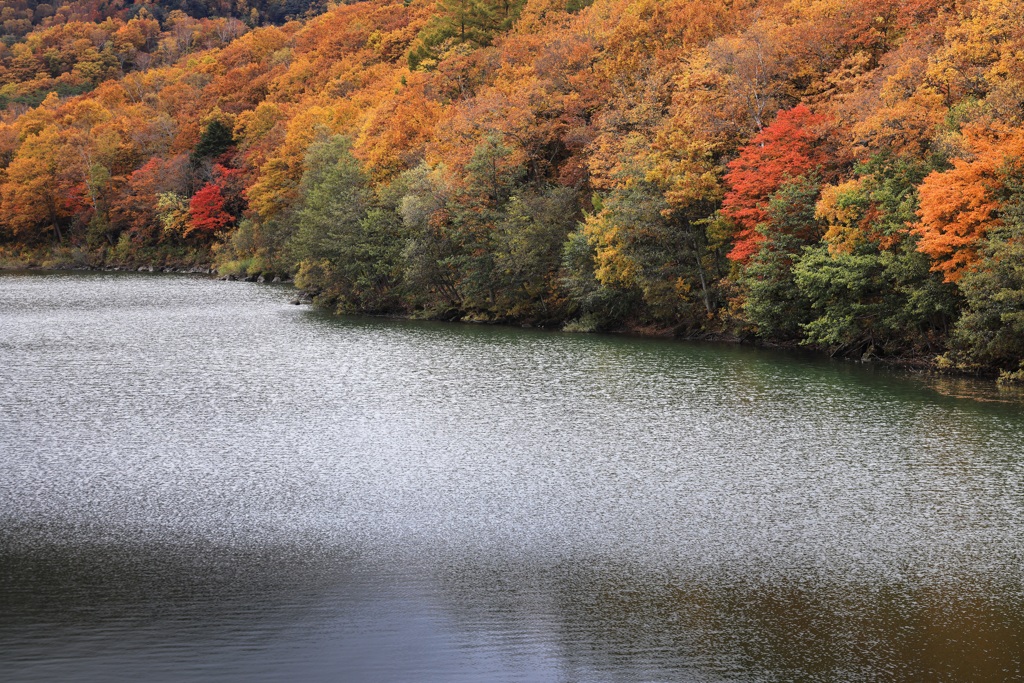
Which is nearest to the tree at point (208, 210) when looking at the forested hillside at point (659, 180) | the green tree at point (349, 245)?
the forested hillside at point (659, 180)

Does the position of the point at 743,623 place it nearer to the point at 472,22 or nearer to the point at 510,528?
the point at 510,528

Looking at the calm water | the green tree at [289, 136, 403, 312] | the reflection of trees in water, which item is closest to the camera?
the reflection of trees in water

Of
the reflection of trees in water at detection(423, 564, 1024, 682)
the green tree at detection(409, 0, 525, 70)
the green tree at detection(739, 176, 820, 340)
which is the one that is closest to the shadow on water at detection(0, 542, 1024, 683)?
the reflection of trees in water at detection(423, 564, 1024, 682)

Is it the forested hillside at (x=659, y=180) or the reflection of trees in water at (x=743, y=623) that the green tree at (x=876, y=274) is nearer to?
the forested hillside at (x=659, y=180)

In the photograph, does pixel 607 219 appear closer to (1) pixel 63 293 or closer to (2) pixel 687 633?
(2) pixel 687 633

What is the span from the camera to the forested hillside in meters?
32.0

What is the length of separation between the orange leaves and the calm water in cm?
432

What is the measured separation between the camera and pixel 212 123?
96875 millimetres

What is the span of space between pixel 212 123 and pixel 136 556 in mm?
88626

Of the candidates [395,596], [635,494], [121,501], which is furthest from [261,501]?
[635,494]

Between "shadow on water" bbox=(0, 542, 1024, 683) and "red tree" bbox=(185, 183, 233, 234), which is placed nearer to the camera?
"shadow on water" bbox=(0, 542, 1024, 683)

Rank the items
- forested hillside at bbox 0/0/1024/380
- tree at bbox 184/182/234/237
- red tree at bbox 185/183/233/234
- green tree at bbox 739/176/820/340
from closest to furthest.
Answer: forested hillside at bbox 0/0/1024/380
green tree at bbox 739/176/820/340
tree at bbox 184/182/234/237
red tree at bbox 185/183/233/234

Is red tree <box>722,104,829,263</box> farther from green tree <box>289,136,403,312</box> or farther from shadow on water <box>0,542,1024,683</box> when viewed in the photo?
shadow on water <box>0,542,1024,683</box>

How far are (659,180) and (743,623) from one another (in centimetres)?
3201
